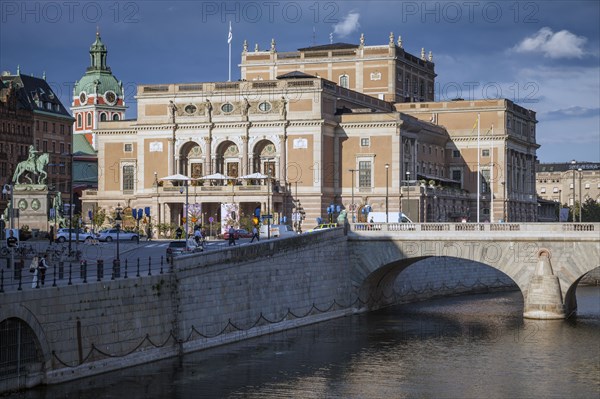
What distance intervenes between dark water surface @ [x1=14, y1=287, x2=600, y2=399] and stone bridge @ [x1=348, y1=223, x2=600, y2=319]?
2319 mm

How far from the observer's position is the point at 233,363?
190 feet

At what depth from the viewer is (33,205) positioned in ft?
296

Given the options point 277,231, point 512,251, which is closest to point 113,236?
point 277,231

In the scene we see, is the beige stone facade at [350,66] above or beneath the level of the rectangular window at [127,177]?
above

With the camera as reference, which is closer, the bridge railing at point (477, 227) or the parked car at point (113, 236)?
the bridge railing at point (477, 227)

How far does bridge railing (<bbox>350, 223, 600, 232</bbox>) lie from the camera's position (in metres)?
75.0

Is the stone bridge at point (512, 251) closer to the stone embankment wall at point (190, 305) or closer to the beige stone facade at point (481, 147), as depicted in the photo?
the stone embankment wall at point (190, 305)

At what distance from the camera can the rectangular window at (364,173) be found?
12407 cm

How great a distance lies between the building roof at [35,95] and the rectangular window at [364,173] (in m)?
46.9

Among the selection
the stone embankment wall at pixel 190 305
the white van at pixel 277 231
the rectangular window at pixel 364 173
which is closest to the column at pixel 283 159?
the rectangular window at pixel 364 173

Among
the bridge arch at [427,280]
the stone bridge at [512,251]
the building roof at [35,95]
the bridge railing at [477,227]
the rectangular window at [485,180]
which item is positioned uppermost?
the building roof at [35,95]

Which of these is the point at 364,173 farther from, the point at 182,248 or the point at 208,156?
the point at 182,248

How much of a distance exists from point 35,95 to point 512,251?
9368cm

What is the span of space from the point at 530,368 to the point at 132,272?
20.3 metres
